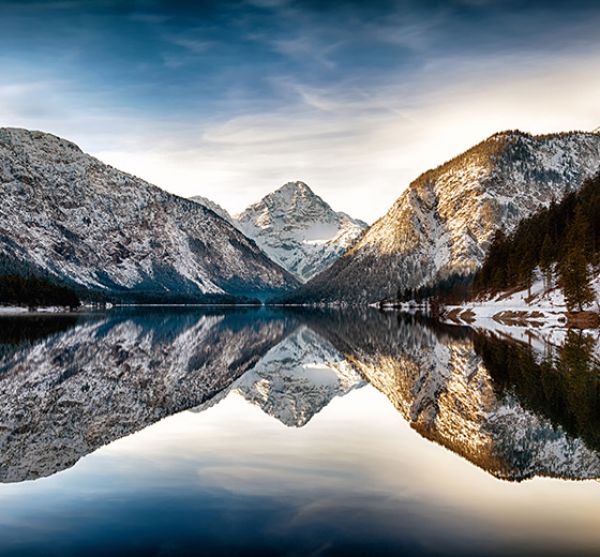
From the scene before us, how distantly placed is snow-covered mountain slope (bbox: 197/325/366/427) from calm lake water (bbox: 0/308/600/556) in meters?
0.26

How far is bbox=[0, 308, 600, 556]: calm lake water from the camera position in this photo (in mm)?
12898

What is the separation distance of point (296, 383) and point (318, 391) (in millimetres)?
4438

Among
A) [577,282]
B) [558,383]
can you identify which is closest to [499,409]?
[558,383]

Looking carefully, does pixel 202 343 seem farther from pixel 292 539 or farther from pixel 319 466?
pixel 292 539

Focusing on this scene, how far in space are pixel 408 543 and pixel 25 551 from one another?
629 centimetres

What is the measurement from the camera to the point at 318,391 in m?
38.5

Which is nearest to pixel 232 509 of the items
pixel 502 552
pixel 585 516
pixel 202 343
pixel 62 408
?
pixel 502 552

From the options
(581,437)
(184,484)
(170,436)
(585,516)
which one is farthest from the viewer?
(170,436)

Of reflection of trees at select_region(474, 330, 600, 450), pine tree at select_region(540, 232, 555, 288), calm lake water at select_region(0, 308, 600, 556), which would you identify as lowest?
calm lake water at select_region(0, 308, 600, 556)

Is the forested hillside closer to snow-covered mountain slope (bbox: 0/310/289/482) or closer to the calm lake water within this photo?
snow-covered mountain slope (bbox: 0/310/289/482)

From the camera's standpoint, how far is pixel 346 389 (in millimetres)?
38156

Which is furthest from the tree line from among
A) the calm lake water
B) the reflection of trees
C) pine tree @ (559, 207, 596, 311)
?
the calm lake water

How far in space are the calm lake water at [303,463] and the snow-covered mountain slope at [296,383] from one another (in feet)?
0.85

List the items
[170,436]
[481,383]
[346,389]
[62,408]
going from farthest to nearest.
→ [346,389], [481,383], [62,408], [170,436]
